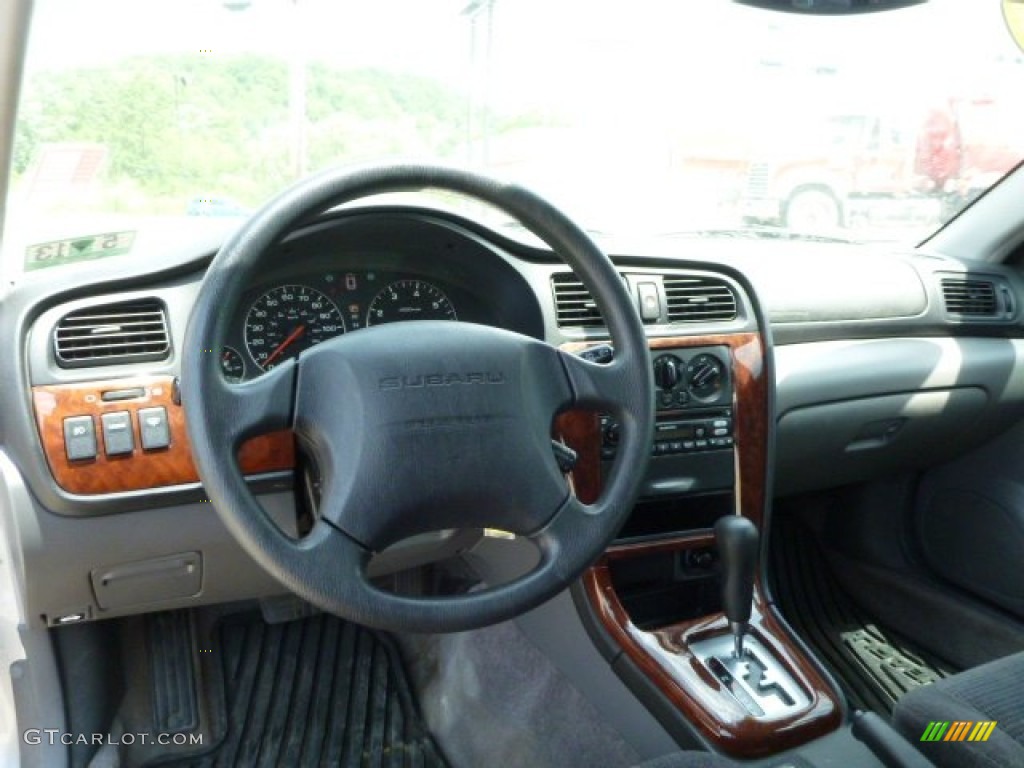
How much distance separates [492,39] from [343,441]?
129 cm

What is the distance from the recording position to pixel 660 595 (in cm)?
204

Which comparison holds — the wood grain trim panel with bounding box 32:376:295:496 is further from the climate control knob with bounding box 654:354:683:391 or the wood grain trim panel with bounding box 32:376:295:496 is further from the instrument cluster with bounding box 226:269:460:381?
the climate control knob with bounding box 654:354:683:391

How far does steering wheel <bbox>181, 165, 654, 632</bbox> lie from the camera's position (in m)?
1.20

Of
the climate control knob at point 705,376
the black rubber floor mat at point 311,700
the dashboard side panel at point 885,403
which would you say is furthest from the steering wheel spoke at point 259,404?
the dashboard side panel at point 885,403

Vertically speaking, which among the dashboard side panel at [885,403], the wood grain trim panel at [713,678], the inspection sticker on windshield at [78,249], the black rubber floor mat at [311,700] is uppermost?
the inspection sticker on windshield at [78,249]

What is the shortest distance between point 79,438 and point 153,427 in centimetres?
11

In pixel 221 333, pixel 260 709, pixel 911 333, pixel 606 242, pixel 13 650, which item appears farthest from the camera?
pixel 911 333

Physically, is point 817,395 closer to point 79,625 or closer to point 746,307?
point 746,307

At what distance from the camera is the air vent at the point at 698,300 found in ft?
6.63

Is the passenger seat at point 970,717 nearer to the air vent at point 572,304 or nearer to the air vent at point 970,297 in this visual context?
the air vent at point 572,304

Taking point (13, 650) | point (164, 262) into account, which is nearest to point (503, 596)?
point (164, 262)

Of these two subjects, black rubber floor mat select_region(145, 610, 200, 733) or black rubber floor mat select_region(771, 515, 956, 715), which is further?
black rubber floor mat select_region(771, 515, 956, 715)

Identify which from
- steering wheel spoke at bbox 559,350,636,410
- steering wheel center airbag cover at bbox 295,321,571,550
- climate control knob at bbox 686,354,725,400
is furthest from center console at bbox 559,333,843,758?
steering wheel center airbag cover at bbox 295,321,571,550

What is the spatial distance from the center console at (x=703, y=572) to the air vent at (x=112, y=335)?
72 cm
